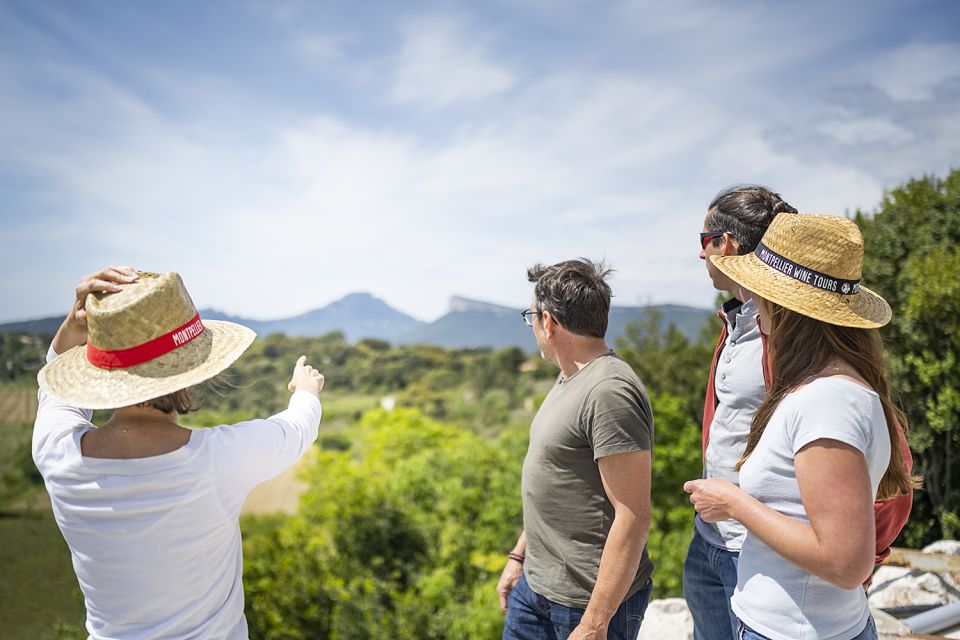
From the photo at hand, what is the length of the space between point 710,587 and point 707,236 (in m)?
1.27

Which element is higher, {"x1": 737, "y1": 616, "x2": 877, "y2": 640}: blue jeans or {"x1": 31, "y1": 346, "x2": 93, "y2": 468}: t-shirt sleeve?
{"x1": 31, "y1": 346, "x2": 93, "y2": 468}: t-shirt sleeve

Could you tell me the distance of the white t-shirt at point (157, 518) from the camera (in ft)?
4.62

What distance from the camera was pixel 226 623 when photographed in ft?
5.19

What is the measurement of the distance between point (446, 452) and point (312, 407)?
1709 cm

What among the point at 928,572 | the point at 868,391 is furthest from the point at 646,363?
the point at 868,391

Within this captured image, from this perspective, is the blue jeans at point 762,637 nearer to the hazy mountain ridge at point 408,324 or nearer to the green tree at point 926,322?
the green tree at point 926,322

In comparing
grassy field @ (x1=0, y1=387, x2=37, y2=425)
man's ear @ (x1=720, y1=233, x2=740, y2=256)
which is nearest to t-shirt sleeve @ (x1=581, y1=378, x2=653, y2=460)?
man's ear @ (x1=720, y1=233, x2=740, y2=256)

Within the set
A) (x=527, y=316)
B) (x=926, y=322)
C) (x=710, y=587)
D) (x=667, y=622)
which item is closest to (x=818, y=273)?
(x=527, y=316)

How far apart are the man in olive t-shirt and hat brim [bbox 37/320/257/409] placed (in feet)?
3.52

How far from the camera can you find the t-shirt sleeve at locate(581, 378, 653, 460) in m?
1.94

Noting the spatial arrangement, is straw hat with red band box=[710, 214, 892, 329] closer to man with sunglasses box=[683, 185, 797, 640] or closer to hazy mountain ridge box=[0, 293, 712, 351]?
man with sunglasses box=[683, 185, 797, 640]

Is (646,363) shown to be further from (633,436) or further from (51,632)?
(633,436)

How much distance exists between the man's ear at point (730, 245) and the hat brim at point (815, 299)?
1.82ft

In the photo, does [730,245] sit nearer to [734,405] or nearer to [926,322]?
[734,405]
